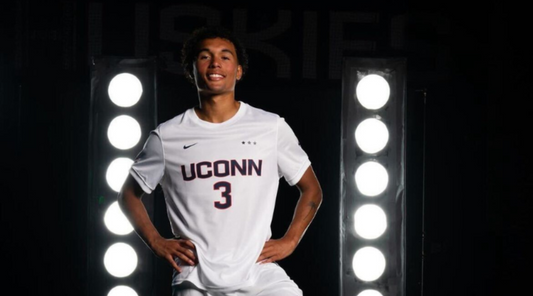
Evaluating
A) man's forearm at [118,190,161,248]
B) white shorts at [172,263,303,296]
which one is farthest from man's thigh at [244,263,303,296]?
man's forearm at [118,190,161,248]

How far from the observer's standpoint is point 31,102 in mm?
3586

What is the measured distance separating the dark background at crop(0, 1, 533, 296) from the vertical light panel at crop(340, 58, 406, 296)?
2.73ft

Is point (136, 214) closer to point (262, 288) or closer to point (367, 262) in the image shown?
point (262, 288)

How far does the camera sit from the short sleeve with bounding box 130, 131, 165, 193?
210 cm

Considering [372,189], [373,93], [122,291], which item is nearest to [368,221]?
[372,189]

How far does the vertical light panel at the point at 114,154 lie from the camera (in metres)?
2.79

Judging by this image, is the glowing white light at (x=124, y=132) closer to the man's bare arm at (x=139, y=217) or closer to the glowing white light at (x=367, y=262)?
the man's bare arm at (x=139, y=217)

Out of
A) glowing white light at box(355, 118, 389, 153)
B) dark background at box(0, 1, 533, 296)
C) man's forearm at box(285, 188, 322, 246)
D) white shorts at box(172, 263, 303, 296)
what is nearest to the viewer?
white shorts at box(172, 263, 303, 296)

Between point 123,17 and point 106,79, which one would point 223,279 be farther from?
point 123,17

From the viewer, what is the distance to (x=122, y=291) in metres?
2.82

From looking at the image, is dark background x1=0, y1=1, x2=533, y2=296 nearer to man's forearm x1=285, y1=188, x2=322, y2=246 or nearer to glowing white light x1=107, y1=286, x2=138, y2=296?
glowing white light x1=107, y1=286, x2=138, y2=296

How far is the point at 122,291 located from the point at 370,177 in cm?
107

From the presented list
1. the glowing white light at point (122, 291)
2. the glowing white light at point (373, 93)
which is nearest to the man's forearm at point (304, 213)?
the glowing white light at point (373, 93)

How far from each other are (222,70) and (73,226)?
1.84m
